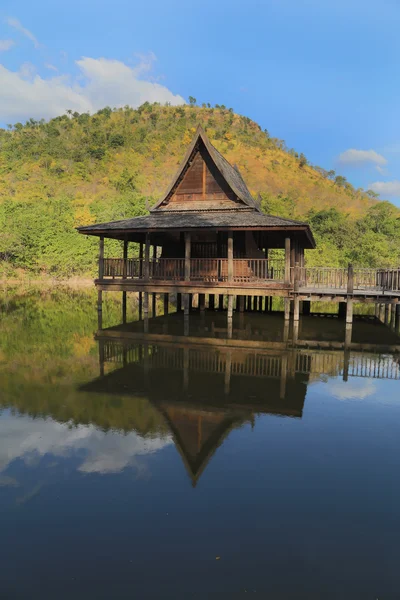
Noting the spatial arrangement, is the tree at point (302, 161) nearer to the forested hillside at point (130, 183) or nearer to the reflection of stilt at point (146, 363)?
the forested hillside at point (130, 183)

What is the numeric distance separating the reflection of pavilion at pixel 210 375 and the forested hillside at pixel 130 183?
29898 millimetres

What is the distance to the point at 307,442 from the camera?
22.9 feet

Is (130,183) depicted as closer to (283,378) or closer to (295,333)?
(295,333)

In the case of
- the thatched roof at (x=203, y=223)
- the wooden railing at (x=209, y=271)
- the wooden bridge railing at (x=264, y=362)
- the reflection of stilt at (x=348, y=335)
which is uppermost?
the thatched roof at (x=203, y=223)

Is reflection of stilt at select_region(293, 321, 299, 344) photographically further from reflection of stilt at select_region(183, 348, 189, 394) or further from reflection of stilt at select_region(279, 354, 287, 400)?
reflection of stilt at select_region(183, 348, 189, 394)

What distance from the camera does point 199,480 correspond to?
5.67 meters

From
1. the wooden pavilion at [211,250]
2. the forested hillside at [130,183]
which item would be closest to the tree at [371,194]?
the forested hillside at [130,183]

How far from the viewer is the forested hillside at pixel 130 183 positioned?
46.7 meters

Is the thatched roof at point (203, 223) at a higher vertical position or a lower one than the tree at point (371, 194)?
lower

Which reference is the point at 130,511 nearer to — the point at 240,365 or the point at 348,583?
the point at 348,583

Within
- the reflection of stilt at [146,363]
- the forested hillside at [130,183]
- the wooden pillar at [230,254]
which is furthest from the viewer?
the forested hillside at [130,183]

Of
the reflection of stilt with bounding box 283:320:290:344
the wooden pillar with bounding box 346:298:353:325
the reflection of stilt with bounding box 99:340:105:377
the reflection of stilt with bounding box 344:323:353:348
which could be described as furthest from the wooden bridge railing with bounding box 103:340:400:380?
the wooden pillar with bounding box 346:298:353:325

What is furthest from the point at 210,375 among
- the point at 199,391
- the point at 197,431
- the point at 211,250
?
the point at 211,250

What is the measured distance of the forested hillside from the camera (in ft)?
153
